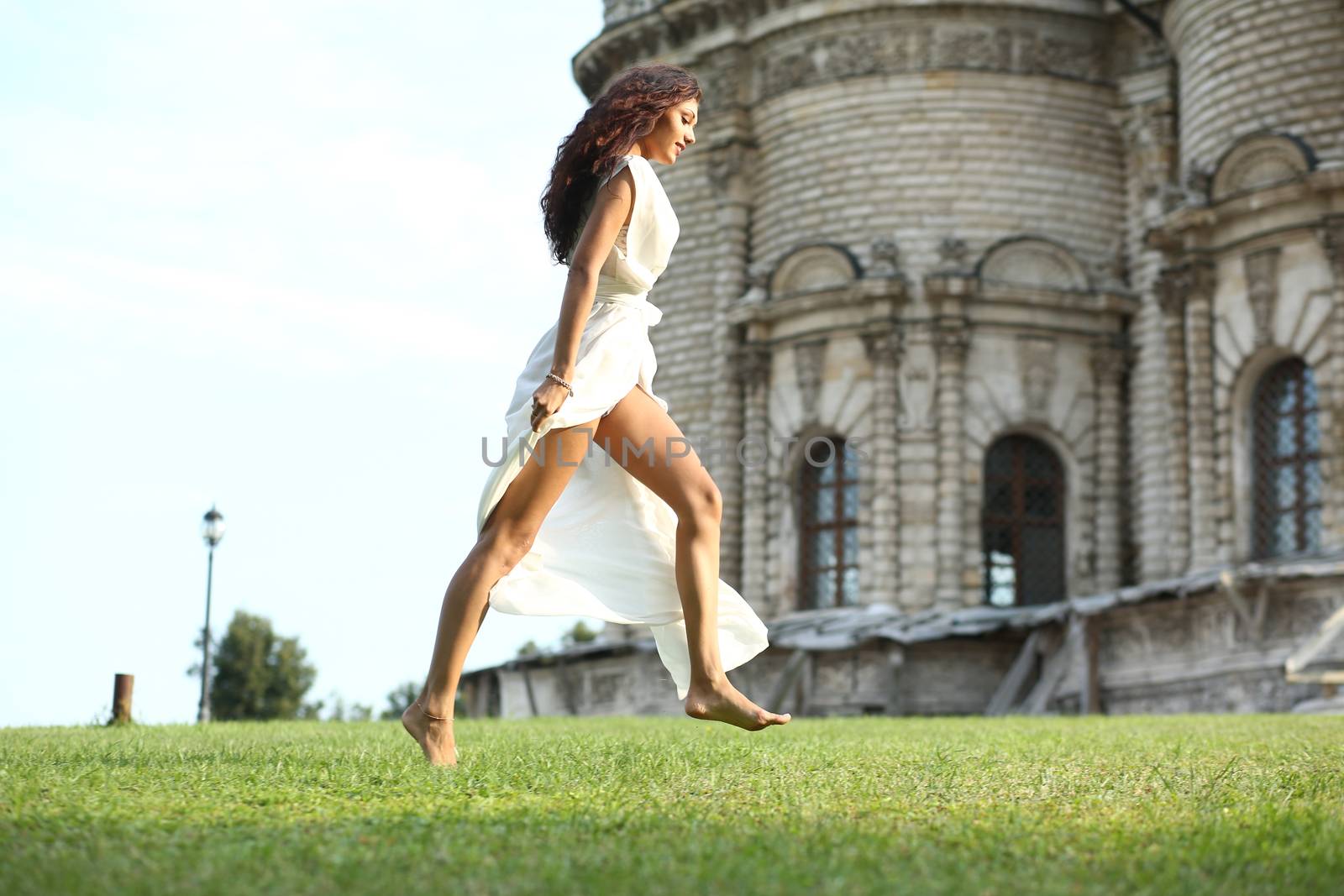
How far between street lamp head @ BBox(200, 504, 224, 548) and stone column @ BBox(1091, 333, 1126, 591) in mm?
14263

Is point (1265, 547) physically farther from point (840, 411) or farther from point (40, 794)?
point (40, 794)

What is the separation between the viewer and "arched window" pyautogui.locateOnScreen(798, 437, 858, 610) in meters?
29.9

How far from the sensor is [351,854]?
3.45 metres

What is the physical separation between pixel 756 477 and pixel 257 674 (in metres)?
23.4

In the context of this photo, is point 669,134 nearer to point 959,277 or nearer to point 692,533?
point 692,533

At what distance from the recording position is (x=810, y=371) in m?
30.2

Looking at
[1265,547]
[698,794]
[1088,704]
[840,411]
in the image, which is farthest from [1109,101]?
[698,794]

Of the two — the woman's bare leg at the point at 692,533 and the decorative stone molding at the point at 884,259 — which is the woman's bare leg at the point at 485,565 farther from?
the decorative stone molding at the point at 884,259

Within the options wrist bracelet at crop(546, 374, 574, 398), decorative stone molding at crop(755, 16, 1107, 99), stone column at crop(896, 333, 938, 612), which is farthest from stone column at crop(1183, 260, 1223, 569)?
wrist bracelet at crop(546, 374, 574, 398)

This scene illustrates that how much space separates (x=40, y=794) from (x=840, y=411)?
1022 inches

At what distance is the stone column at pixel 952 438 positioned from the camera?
28.8 metres

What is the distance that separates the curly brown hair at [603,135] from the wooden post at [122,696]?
265 inches

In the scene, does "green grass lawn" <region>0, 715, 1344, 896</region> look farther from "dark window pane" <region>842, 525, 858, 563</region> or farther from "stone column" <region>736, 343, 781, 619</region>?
"stone column" <region>736, 343, 781, 619</region>

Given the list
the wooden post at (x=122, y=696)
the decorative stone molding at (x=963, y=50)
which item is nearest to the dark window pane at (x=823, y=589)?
the decorative stone molding at (x=963, y=50)
